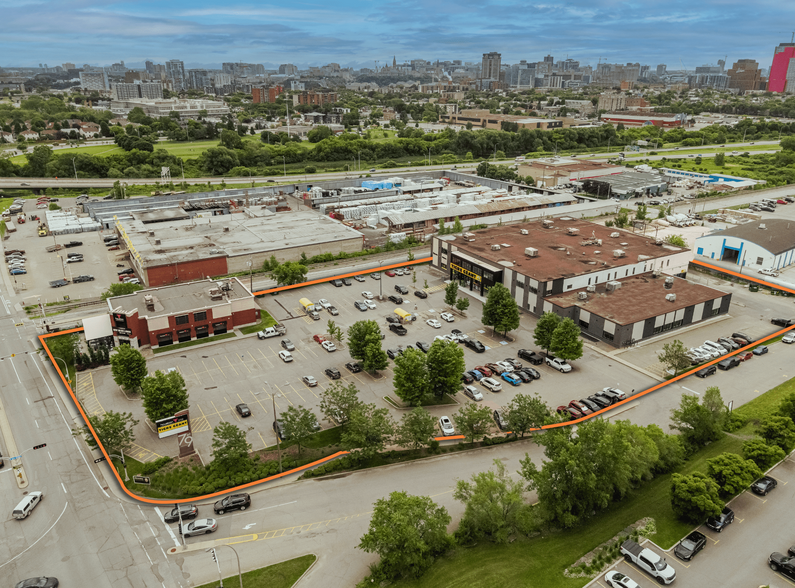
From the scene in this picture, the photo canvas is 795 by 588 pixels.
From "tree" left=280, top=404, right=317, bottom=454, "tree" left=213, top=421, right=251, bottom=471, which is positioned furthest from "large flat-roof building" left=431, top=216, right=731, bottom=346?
"tree" left=213, top=421, right=251, bottom=471

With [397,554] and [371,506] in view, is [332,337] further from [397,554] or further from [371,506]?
[397,554]

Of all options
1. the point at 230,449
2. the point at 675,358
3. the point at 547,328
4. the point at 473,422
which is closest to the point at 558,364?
the point at 547,328

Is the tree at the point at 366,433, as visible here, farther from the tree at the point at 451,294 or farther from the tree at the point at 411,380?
the tree at the point at 451,294

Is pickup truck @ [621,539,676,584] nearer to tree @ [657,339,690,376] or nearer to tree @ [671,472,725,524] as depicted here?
tree @ [671,472,725,524]

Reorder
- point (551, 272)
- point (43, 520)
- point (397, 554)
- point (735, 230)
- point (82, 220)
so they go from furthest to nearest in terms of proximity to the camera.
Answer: point (82, 220)
point (735, 230)
point (551, 272)
point (43, 520)
point (397, 554)

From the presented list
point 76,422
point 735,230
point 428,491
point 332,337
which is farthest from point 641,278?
point 76,422
